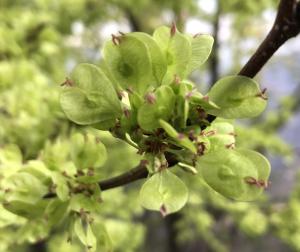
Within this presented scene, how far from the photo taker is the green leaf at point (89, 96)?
0.57 meters

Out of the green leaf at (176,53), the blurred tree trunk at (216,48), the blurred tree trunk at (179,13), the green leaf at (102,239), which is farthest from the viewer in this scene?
the blurred tree trunk at (216,48)

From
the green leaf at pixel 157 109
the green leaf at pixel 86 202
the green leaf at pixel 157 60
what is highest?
the green leaf at pixel 157 60

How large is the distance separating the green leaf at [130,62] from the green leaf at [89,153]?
0.72 feet

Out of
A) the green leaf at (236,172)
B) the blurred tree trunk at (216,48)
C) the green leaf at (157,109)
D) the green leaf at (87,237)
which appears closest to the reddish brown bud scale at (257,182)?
the green leaf at (236,172)

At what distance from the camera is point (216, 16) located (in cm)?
362

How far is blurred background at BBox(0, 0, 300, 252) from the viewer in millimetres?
1424

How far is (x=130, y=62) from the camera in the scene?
0.58 m

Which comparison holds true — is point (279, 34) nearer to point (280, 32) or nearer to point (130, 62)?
point (280, 32)

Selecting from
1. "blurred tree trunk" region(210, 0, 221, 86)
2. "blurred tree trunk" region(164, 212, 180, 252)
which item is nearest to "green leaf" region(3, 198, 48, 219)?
"blurred tree trunk" region(210, 0, 221, 86)

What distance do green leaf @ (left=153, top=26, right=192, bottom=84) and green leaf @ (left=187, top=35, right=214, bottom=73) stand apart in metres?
0.01

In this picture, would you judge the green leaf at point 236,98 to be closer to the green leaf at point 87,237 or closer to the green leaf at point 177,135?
the green leaf at point 177,135

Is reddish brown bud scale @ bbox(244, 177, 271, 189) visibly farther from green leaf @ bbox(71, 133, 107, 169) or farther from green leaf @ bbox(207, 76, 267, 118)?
green leaf @ bbox(71, 133, 107, 169)

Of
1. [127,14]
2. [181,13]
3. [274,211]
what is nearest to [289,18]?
[274,211]

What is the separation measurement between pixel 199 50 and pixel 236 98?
0.26 feet
